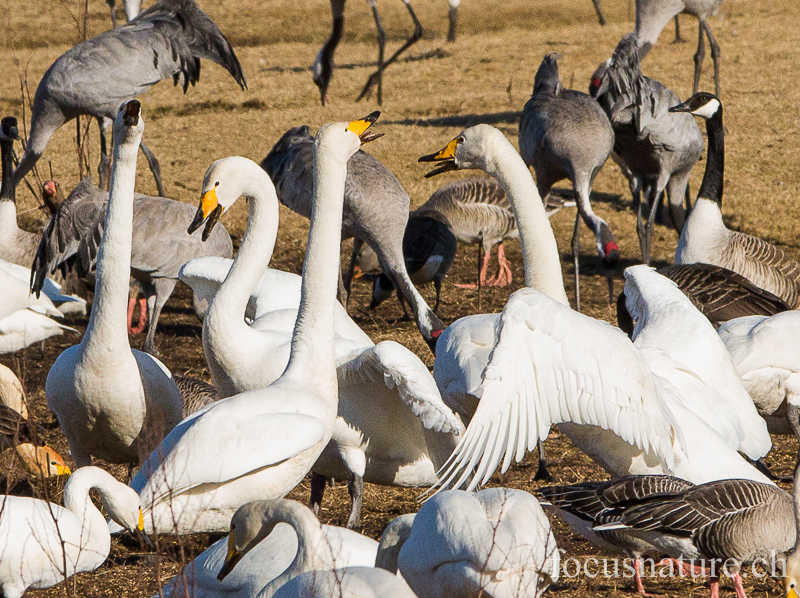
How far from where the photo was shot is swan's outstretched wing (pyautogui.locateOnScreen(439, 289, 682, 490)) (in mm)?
3322

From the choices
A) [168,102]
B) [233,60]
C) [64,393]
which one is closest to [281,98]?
[168,102]

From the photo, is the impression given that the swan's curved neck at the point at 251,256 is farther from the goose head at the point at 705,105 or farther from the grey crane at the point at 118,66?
the grey crane at the point at 118,66

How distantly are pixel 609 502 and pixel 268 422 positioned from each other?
44.3 inches

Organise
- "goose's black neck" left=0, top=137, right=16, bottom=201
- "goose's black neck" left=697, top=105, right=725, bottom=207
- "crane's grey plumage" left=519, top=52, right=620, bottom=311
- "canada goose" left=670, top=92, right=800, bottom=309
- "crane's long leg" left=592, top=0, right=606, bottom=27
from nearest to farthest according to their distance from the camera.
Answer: "canada goose" left=670, top=92, right=800, bottom=309
"goose's black neck" left=697, top=105, right=725, bottom=207
"goose's black neck" left=0, top=137, right=16, bottom=201
"crane's grey plumage" left=519, top=52, right=620, bottom=311
"crane's long leg" left=592, top=0, right=606, bottom=27

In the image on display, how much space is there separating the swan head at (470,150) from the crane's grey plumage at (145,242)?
2.09m

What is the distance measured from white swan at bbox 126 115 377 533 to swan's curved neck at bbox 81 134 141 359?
32cm

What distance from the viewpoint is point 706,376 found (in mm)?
4113

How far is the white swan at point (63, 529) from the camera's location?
3.31 meters

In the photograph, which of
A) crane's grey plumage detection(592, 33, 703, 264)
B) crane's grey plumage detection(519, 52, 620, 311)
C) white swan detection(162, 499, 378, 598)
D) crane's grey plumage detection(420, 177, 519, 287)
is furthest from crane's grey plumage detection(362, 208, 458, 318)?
white swan detection(162, 499, 378, 598)

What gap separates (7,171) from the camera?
7.42 metres

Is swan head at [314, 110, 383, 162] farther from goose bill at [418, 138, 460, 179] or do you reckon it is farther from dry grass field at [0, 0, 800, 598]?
dry grass field at [0, 0, 800, 598]

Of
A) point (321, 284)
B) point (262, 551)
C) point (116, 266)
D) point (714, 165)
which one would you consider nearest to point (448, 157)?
point (321, 284)

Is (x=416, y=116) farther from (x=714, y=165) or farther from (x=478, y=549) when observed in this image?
(x=478, y=549)

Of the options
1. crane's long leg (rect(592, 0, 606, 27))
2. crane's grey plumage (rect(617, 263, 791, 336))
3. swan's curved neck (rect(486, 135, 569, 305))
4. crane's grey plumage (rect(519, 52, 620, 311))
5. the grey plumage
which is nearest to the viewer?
swan's curved neck (rect(486, 135, 569, 305))
